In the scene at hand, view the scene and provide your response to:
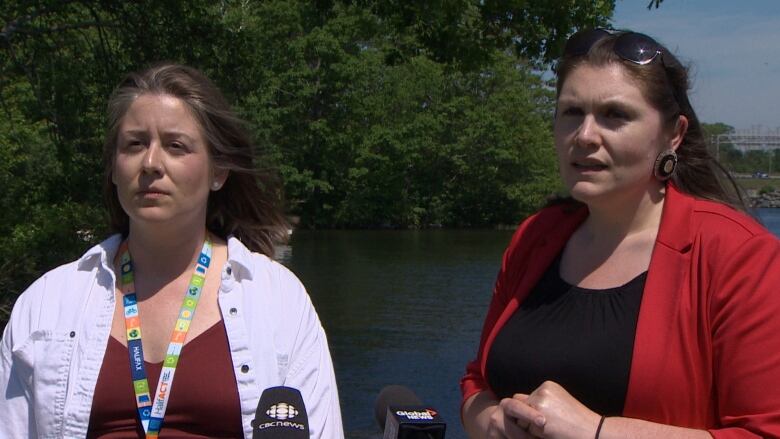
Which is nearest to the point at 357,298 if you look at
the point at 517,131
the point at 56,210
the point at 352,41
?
the point at 56,210

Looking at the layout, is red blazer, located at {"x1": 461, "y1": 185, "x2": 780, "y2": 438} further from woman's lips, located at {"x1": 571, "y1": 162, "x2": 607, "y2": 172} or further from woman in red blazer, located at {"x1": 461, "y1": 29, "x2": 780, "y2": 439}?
woman's lips, located at {"x1": 571, "y1": 162, "x2": 607, "y2": 172}

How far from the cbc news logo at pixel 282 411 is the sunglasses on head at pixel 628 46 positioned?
3.89 feet

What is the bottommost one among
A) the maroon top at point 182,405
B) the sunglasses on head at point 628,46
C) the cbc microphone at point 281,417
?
the maroon top at point 182,405

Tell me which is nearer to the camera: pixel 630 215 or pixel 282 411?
pixel 282 411

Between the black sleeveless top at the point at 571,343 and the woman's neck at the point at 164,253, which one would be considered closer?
the black sleeveless top at the point at 571,343

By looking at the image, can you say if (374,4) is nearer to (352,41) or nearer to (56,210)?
(56,210)

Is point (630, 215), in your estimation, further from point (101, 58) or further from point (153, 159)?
point (101, 58)

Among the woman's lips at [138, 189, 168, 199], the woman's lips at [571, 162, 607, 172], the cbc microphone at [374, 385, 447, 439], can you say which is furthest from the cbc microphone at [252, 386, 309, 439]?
the woman's lips at [571, 162, 607, 172]

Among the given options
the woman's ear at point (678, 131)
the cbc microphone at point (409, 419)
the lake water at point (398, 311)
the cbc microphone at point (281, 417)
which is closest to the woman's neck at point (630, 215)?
the woman's ear at point (678, 131)

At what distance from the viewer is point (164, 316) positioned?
243 centimetres

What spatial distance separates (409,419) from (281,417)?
25cm

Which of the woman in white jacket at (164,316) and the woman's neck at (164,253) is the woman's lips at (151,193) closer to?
the woman in white jacket at (164,316)

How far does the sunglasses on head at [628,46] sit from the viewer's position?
2.24 meters

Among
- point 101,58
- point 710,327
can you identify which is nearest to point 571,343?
point 710,327
